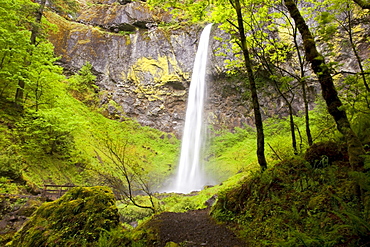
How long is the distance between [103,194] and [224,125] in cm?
1870

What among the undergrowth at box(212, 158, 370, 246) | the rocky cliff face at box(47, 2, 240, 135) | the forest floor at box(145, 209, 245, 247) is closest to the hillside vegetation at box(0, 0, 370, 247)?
the undergrowth at box(212, 158, 370, 246)

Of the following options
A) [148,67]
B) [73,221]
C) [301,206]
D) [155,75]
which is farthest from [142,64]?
[301,206]

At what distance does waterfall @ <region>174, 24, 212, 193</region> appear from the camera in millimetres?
18797

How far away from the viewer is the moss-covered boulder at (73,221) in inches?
133

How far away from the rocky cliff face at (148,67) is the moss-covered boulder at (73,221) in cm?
1865

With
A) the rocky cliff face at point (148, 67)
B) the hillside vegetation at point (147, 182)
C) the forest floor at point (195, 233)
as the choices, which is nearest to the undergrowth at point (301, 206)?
the hillside vegetation at point (147, 182)

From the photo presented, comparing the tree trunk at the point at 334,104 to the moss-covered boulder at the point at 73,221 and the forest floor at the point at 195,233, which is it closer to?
the forest floor at the point at 195,233

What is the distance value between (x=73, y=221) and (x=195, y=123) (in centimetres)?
1900

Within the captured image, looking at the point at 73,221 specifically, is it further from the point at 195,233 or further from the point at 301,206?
the point at 301,206

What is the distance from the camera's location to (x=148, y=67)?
23766 millimetres

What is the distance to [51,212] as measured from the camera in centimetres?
387

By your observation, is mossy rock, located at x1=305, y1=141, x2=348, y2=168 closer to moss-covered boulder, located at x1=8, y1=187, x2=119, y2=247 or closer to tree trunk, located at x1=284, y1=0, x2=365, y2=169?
tree trunk, located at x1=284, y1=0, x2=365, y2=169

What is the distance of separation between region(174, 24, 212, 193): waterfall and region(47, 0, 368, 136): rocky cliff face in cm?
78

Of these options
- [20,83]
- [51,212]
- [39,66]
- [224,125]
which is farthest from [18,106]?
[224,125]
